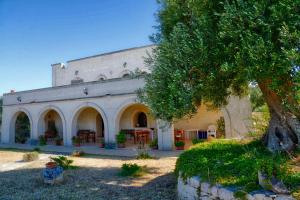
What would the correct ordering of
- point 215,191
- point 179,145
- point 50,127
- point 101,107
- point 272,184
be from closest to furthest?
1. point 272,184
2. point 215,191
3. point 179,145
4. point 101,107
5. point 50,127

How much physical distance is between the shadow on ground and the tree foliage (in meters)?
2.59

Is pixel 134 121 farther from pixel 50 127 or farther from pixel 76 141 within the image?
pixel 50 127

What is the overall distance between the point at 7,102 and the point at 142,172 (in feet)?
65.0

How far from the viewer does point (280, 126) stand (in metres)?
7.86

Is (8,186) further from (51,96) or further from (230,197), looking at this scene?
(51,96)

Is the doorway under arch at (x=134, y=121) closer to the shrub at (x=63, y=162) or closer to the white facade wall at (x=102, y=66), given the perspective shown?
the white facade wall at (x=102, y=66)

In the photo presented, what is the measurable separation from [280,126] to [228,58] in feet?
9.48

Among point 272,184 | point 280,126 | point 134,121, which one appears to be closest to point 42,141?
point 134,121

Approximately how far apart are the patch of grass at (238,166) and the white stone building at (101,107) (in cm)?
553

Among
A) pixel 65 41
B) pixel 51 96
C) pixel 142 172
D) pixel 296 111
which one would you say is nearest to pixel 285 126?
pixel 296 111

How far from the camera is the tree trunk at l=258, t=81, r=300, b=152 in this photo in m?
7.41

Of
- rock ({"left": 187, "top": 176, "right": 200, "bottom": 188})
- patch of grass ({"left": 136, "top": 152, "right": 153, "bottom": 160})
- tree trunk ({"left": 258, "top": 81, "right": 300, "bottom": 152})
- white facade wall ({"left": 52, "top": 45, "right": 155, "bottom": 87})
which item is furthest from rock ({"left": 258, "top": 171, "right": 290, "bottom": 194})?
white facade wall ({"left": 52, "top": 45, "right": 155, "bottom": 87})

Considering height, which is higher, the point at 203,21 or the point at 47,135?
the point at 203,21

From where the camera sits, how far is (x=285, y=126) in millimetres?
7715
